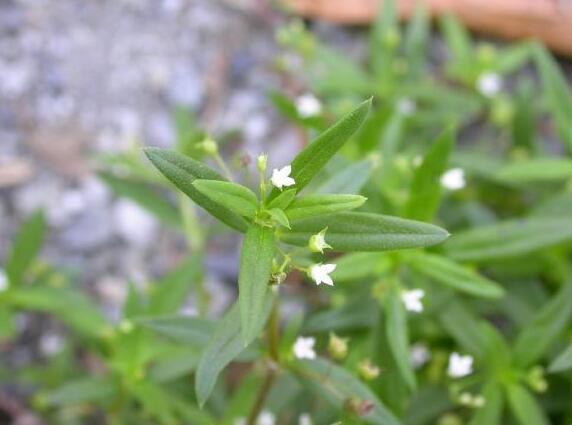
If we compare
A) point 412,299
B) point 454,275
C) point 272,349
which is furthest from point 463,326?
point 272,349

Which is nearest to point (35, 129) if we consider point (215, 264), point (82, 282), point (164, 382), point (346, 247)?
point (82, 282)

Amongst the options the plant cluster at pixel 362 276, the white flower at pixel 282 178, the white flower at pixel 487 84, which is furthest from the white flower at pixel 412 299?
the white flower at pixel 487 84

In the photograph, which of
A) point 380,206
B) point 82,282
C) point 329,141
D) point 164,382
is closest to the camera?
point 329,141

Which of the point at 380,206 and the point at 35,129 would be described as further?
the point at 35,129

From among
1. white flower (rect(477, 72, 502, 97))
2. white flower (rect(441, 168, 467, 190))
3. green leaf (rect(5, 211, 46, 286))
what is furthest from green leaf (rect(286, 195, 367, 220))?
white flower (rect(477, 72, 502, 97))

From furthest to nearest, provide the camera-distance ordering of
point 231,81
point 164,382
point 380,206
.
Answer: point 231,81, point 164,382, point 380,206

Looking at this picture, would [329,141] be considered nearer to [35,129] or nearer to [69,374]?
[69,374]

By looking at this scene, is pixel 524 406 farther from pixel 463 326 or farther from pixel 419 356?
pixel 419 356
